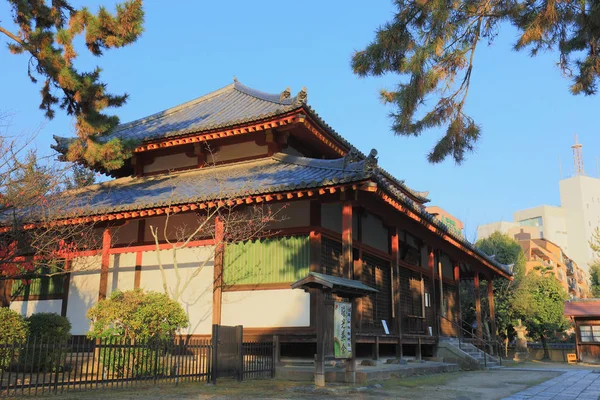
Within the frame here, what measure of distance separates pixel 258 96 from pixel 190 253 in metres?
6.88

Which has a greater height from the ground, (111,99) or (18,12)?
(18,12)

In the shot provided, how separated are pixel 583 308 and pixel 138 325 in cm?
2595

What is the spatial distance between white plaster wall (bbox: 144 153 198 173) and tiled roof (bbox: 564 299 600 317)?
73.0 ft

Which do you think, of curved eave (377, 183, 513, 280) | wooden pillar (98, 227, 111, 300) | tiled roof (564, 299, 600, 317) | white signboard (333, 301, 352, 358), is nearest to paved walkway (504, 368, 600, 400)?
white signboard (333, 301, 352, 358)

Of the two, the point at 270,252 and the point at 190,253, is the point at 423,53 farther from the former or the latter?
the point at 190,253

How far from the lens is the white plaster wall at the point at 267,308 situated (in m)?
13.2

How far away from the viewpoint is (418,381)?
41.6 feet

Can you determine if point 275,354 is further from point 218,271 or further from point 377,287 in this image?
point 377,287

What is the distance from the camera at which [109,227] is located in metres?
15.1

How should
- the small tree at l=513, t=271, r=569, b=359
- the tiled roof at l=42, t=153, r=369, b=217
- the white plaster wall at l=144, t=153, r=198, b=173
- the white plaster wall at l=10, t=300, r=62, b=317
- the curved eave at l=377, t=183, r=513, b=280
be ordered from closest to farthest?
1. the tiled roof at l=42, t=153, r=369, b=217
2. the curved eave at l=377, t=183, r=513, b=280
3. the white plaster wall at l=10, t=300, r=62, b=317
4. the white plaster wall at l=144, t=153, r=198, b=173
5. the small tree at l=513, t=271, r=569, b=359

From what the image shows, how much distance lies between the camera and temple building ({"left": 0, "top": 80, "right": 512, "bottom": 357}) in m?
13.1

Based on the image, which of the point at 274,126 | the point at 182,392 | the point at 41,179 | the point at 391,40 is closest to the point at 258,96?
the point at 274,126

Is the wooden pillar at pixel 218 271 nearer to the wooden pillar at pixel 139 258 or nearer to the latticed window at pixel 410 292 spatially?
the wooden pillar at pixel 139 258

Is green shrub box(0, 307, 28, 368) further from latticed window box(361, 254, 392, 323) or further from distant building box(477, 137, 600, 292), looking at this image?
distant building box(477, 137, 600, 292)
